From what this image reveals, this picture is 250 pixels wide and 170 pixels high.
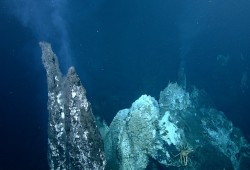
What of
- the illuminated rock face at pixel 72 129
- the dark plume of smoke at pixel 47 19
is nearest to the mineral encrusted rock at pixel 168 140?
the illuminated rock face at pixel 72 129

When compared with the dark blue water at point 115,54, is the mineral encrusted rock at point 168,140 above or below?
below

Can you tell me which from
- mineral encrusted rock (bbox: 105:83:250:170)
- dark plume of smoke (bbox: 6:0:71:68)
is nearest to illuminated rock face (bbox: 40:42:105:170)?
mineral encrusted rock (bbox: 105:83:250:170)

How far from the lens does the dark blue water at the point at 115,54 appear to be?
8.82m

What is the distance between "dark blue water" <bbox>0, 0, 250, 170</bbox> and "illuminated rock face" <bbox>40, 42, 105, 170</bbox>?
6.69ft

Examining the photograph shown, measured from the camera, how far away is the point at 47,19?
9711 millimetres

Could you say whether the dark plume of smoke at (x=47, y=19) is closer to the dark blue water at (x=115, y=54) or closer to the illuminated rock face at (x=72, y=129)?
the dark blue water at (x=115, y=54)

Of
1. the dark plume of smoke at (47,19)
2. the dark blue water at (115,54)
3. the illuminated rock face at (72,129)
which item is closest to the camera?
the illuminated rock face at (72,129)

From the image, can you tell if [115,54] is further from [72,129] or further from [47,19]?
[72,129]

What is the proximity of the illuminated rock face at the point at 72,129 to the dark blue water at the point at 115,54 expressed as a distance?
2.04 meters

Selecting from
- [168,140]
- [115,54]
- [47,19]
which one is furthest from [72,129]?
[115,54]

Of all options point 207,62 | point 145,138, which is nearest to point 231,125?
point 207,62

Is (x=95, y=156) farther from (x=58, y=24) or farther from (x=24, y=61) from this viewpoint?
(x=58, y=24)

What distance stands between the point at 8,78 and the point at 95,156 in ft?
13.8

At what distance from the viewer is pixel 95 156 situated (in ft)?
21.1
